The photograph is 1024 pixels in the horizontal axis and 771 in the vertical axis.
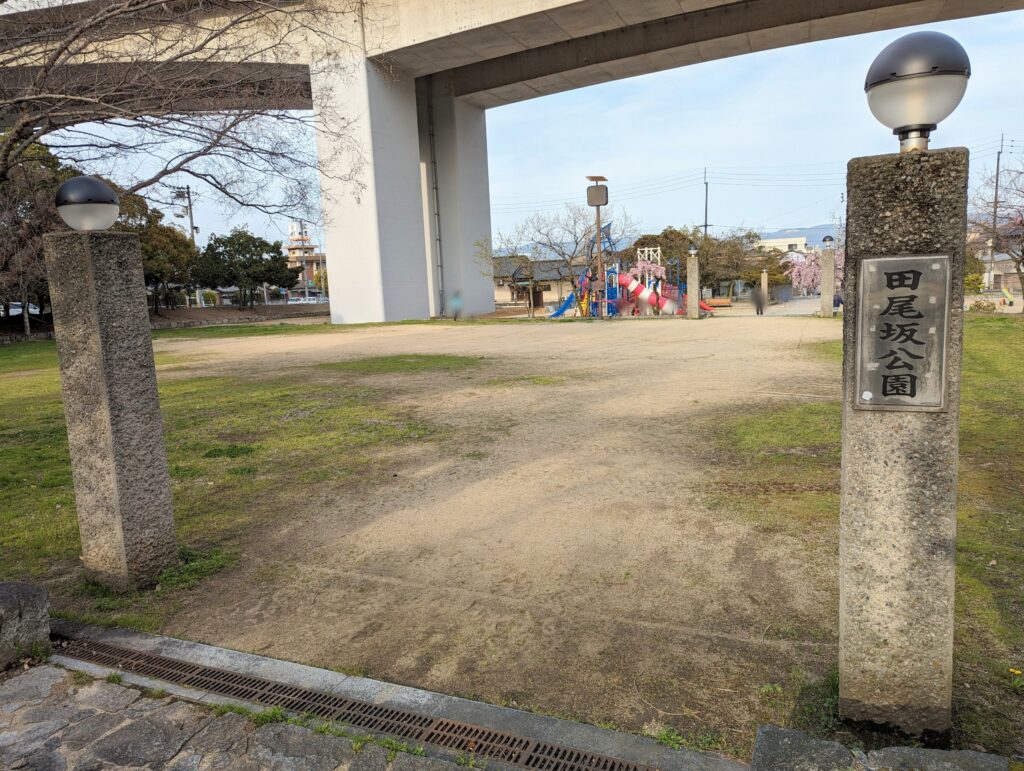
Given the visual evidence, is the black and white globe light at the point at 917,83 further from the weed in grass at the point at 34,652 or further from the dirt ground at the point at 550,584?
the weed in grass at the point at 34,652

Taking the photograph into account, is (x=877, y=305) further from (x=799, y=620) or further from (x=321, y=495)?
(x=321, y=495)

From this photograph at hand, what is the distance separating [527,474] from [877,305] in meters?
3.70

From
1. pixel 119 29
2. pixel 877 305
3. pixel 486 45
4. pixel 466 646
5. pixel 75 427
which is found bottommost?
pixel 466 646

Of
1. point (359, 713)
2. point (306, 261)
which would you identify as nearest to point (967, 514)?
point (359, 713)

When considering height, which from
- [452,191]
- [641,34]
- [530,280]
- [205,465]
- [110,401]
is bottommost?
[205,465]

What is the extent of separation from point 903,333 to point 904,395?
20 centimetres

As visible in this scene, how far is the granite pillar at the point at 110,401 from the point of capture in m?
3.37

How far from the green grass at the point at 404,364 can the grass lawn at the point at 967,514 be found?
6651 millimetres

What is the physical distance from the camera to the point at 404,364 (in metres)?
13.1

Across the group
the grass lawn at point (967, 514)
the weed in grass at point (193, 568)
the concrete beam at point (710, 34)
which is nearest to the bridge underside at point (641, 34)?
the concrete beam at point (710, 34)

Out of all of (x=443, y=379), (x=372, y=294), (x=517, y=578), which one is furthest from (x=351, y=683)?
(x=372, y=294)

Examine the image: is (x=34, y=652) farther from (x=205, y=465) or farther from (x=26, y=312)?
(x=26, y=312)

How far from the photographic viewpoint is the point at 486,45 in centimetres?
2430

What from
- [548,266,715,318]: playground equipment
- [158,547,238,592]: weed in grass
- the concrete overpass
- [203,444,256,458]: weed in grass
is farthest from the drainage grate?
[548,266,715,318]: playground equipment
